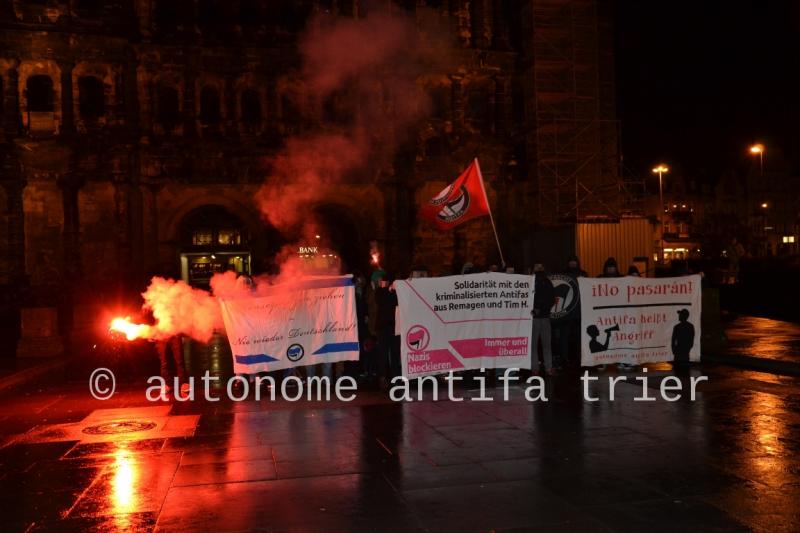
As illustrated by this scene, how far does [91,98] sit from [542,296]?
62.2ft

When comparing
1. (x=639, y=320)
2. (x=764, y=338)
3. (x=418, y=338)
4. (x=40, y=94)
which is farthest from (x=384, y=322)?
(x=40, y=94)

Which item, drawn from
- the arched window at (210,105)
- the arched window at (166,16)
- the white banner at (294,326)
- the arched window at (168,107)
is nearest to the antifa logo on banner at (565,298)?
the white banner at (294,326)

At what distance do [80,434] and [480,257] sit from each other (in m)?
19.8

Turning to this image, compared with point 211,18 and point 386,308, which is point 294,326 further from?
point 211,18

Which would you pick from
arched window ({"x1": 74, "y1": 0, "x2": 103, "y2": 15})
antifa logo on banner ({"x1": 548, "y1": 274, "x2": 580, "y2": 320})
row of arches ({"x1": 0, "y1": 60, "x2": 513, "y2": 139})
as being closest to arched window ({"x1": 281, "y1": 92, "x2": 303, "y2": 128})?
row of arches ({"x1": 0, "y1": 60, "x2": 513, "y2": 139})

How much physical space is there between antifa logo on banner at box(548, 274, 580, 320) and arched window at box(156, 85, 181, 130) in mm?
16680

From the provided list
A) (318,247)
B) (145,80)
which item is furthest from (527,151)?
(145,80)

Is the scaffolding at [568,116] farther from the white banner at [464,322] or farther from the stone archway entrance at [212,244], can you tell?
the white banner at [464,322]

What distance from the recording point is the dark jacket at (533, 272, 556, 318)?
1135 cm

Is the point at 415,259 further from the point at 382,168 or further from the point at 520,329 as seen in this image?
the point at 520,329

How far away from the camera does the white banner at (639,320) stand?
11.7m

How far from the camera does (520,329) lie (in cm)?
1117

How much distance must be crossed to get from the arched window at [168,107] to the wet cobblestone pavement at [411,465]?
1665cm

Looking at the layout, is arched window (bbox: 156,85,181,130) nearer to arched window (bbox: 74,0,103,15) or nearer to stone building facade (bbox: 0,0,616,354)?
stone building facade (bbox: 0,0,616,354)
